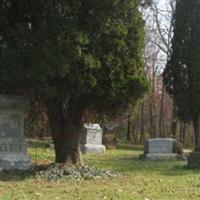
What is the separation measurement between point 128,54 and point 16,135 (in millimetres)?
3725

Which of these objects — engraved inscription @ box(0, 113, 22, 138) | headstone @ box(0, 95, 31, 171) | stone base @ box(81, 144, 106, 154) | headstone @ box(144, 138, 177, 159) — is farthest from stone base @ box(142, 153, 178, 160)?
engraved inscription @ box(0, 113, 22, 138)

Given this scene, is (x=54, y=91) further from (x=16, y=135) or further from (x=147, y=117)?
(x=147, y=117)

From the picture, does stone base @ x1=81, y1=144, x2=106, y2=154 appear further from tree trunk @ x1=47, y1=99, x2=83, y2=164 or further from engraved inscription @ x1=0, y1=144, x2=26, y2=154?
engraved inscription @ x1=0, y1=144, x2=26, y2=154

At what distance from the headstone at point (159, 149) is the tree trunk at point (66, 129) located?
35.1 ft

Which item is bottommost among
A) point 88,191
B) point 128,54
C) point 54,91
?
point 88,191

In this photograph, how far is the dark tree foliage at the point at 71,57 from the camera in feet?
47.3

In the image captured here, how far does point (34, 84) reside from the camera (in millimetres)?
14703

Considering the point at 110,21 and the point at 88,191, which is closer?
the point at 88,191

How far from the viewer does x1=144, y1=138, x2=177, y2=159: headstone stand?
90.2 feet

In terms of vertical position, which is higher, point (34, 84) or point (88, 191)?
point (34, 84)

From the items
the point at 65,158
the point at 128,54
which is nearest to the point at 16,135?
the point at 65,158

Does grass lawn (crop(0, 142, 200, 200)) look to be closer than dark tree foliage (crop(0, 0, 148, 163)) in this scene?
Yes

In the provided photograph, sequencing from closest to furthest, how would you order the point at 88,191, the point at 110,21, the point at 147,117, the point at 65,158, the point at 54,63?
the point at 88,191, the point at 54,63, the point at 110,21, the point at 65,158, the point at 147,117

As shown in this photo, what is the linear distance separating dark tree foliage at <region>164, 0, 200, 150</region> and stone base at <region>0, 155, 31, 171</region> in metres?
17.6
